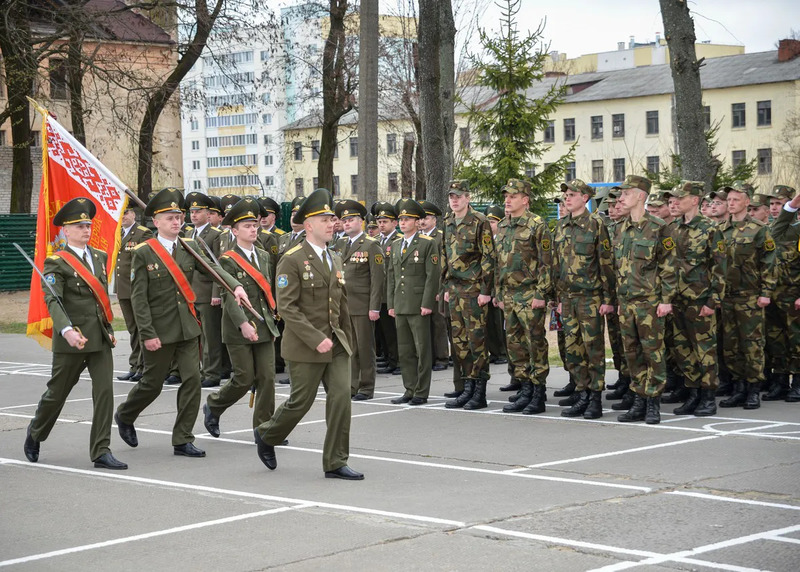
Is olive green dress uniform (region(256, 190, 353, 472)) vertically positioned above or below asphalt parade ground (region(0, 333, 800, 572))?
above

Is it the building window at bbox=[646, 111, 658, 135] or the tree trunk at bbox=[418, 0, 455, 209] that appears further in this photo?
the building window at bbox=[646, 111, 658, 135]

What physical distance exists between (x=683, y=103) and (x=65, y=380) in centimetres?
994

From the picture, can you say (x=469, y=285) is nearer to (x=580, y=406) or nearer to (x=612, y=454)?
(x=580, y=406)

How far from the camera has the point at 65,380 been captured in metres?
9.40

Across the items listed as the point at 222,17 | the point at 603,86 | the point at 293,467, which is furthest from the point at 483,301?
the point at 603,86

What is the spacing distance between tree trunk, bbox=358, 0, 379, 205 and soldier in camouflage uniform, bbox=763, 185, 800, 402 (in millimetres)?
6518

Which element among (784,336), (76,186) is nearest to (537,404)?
(784,336)

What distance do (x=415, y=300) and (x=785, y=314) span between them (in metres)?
3.82

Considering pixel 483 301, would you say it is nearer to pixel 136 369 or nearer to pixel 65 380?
pixel 65 380

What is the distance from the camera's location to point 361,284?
13727 mm

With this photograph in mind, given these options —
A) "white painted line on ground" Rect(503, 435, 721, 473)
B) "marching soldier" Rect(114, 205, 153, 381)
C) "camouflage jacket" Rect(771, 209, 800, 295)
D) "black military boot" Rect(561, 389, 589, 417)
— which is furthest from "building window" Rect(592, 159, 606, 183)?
"white painted line on ground" Rect(503, 435, 721, 473)

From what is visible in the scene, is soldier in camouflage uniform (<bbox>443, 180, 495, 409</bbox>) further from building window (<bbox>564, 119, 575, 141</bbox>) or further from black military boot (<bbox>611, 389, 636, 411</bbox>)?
building window (<bbox>564, 119, 575, 141</bbox>)

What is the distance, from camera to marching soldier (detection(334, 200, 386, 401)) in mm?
13211

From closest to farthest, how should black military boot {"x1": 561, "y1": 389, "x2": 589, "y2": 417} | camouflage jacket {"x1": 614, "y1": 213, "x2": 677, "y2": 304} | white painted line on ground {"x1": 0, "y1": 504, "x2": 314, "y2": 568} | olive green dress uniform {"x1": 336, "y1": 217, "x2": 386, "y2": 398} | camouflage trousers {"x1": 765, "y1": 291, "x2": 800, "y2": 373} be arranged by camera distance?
white painted line on ground {"x1": 0, "y1": 504, "x2": 314, "y2": 568} → camouflage jacket {"x1": 614, "y1": 213, "x2": 677, "y2": 304} → black military boot {"x1": 561, "y1": 389, "x2": 589, "y2": 417} → camouflage trousers {"x1": 765, "y1": 291, "x2": 800, "y2": 373} → olive green dress uniform {"x1": 336, "y1": 217, "x2": 386, "y2": 398}
